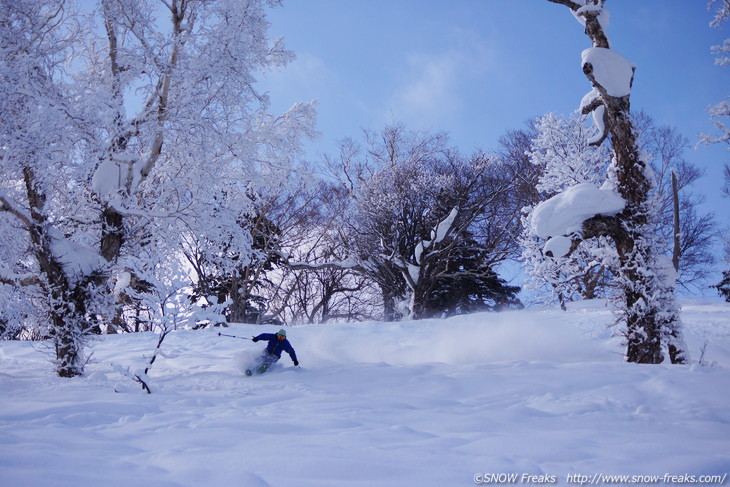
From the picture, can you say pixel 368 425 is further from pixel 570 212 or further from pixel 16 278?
pixel 16 278

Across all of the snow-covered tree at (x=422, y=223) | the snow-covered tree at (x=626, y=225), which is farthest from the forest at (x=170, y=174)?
the snow-covered tree at (x=422, y=223)

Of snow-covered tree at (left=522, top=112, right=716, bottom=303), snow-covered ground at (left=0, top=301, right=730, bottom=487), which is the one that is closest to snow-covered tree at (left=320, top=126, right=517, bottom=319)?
snow-covered tree at (left=522, top=112, right=716, bottom=303)

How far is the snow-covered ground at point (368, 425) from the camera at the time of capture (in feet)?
9.61

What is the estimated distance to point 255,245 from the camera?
21891mm

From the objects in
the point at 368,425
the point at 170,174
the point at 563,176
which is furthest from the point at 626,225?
the point at 170,174

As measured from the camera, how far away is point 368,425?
4.31 metres

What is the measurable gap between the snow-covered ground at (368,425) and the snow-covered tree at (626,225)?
1.34 metres

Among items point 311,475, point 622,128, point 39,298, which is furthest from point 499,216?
point 311,475

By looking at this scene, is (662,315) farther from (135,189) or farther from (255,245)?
(255,245)

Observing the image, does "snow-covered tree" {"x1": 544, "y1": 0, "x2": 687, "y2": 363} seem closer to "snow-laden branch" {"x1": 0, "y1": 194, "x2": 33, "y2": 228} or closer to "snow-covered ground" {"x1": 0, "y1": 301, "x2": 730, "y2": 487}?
"snow-covered ground" {"x1": 0, "y1": 301, "x2": 730, "y2": 487}

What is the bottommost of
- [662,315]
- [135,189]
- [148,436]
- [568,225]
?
[148,436]

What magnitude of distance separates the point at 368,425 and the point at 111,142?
7.32m

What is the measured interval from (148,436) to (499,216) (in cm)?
2138

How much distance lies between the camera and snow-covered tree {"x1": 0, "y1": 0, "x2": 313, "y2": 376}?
25.0 feet
